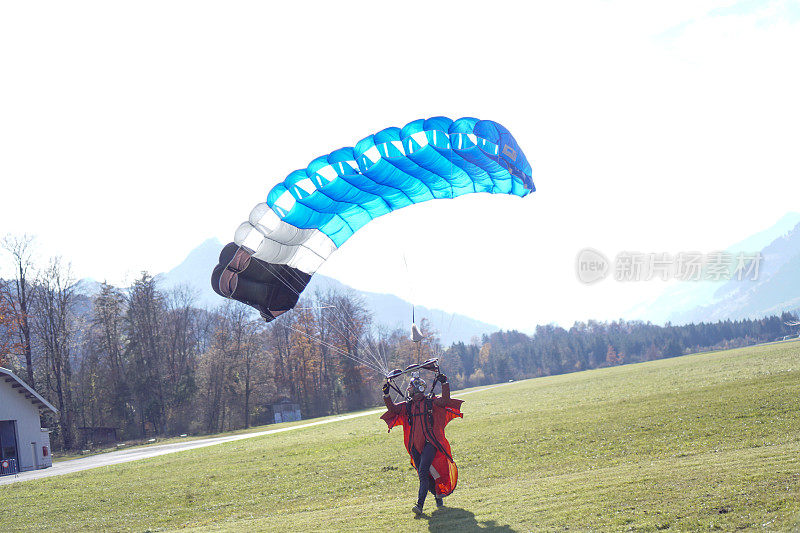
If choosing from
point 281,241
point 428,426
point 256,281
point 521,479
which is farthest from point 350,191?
point 521,479

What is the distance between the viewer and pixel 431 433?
892 cm

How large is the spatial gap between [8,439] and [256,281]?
21.6 meters

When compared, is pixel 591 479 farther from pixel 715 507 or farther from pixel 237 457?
pixel 237 457

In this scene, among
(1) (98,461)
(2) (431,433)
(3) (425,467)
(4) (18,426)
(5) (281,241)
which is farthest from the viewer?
(1) (98,461)

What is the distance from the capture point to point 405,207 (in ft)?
35.6

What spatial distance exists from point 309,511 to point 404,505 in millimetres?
2062

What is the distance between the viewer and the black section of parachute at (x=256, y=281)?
11.0 metres

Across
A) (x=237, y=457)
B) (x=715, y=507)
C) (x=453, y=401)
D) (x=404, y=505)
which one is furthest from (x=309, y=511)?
(x=237, y=457)

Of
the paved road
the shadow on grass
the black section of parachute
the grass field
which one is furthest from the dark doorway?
the shadow on grass

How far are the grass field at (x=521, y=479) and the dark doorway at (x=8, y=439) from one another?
798cm

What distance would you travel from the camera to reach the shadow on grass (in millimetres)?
7141

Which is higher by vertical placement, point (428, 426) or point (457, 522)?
point (428, 426)

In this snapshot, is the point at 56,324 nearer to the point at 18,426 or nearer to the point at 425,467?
the point at 18,426

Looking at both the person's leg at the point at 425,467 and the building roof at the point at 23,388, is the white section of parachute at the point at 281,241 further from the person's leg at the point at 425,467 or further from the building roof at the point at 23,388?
the building roof at the point at 23,388
